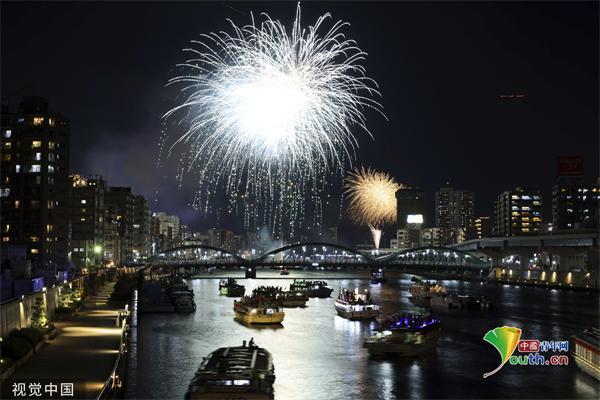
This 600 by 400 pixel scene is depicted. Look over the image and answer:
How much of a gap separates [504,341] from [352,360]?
1260 centimetres

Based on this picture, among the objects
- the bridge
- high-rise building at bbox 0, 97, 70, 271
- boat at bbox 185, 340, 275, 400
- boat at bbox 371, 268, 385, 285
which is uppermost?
high-rise building at bbox 0, 97, 70, 271

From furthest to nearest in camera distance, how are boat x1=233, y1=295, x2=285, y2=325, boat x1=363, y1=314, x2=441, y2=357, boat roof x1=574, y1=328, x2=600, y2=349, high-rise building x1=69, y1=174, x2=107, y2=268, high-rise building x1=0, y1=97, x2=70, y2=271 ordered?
high-rise building x1=69, y1=174, x2=107, y2=268, high-rise building x1=0, y1=97, x2=70, y2=271, boat x1=233, y1=295, x2=285, y2=325, boat x1=363, y1=314, x2=441, y2=357, boat roof x1=574, y1=328, x2=600, y2=349

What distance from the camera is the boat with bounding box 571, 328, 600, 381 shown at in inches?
1362

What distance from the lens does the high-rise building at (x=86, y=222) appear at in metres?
124

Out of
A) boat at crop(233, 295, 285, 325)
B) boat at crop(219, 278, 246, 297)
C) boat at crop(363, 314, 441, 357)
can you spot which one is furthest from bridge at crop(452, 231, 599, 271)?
boat at crop(363, 314, 441, 357)

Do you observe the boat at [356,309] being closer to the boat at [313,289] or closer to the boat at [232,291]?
the boat at [313,289]

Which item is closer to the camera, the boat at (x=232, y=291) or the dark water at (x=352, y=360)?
the dark water at (x=352, y=360)

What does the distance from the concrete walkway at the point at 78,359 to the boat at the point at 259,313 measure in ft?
45.7

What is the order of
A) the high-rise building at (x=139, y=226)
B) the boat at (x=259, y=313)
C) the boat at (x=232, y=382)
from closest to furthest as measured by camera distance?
1. the boat at (x=232, y=382)
2. the boat at (x=259, y=313)
3. the high-rise building at (x=139, y=226)

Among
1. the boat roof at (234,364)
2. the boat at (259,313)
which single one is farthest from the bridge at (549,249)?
the boat roof at (234,364)

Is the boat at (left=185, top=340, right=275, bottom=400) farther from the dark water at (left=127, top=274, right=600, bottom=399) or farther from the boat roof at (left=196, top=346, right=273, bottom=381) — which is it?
the dark water at (left=127, top=274, right=600, bottom=399)

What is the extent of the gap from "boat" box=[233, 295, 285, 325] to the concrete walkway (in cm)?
1393

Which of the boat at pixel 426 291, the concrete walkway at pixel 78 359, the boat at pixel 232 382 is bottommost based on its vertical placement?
the boat at pixel 426 291

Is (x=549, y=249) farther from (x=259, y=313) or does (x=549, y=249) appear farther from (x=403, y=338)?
(x=403, y=338)
